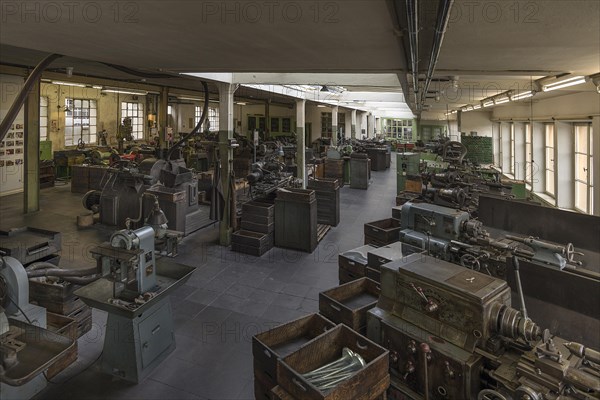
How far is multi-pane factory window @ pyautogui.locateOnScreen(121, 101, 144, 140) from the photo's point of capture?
1536 cm

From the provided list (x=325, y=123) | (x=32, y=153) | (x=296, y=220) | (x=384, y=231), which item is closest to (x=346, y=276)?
(x=384, y=231)

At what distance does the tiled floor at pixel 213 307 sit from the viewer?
2732 mm

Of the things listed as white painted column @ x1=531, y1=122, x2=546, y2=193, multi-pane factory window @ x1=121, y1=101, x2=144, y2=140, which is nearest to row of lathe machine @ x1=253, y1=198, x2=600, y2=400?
white painted column @ x1=531, y1=122, x2=546, y2=193

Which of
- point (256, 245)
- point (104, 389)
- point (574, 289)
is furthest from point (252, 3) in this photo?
point (256, 245)

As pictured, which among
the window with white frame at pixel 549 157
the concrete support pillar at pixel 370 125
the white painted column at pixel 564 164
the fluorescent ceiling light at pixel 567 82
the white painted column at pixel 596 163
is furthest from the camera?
the concrete support pillar at pixel 370 125

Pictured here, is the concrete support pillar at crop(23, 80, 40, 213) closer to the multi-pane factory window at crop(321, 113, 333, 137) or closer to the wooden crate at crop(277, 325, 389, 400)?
the wooden crate at crop(277, 325, 389, 400)

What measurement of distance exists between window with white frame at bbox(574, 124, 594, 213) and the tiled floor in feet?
11.8

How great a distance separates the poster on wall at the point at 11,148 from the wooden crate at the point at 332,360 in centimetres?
972

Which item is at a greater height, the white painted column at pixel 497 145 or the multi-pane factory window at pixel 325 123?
the multi-pane factory window at pixel 325 123

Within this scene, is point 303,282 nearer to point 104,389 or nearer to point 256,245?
point 256,245

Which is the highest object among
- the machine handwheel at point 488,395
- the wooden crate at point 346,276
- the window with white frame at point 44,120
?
the window with white frame at point 44,120

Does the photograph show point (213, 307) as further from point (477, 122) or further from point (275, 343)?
point (477, 122)

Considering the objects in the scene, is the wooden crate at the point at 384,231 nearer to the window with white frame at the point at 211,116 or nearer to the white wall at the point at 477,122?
the white wall at the point at 477,122

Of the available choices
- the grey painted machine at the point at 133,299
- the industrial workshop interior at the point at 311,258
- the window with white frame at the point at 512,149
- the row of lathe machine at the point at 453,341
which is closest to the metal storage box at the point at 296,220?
the industrial workshop interior at the point at 311,258
